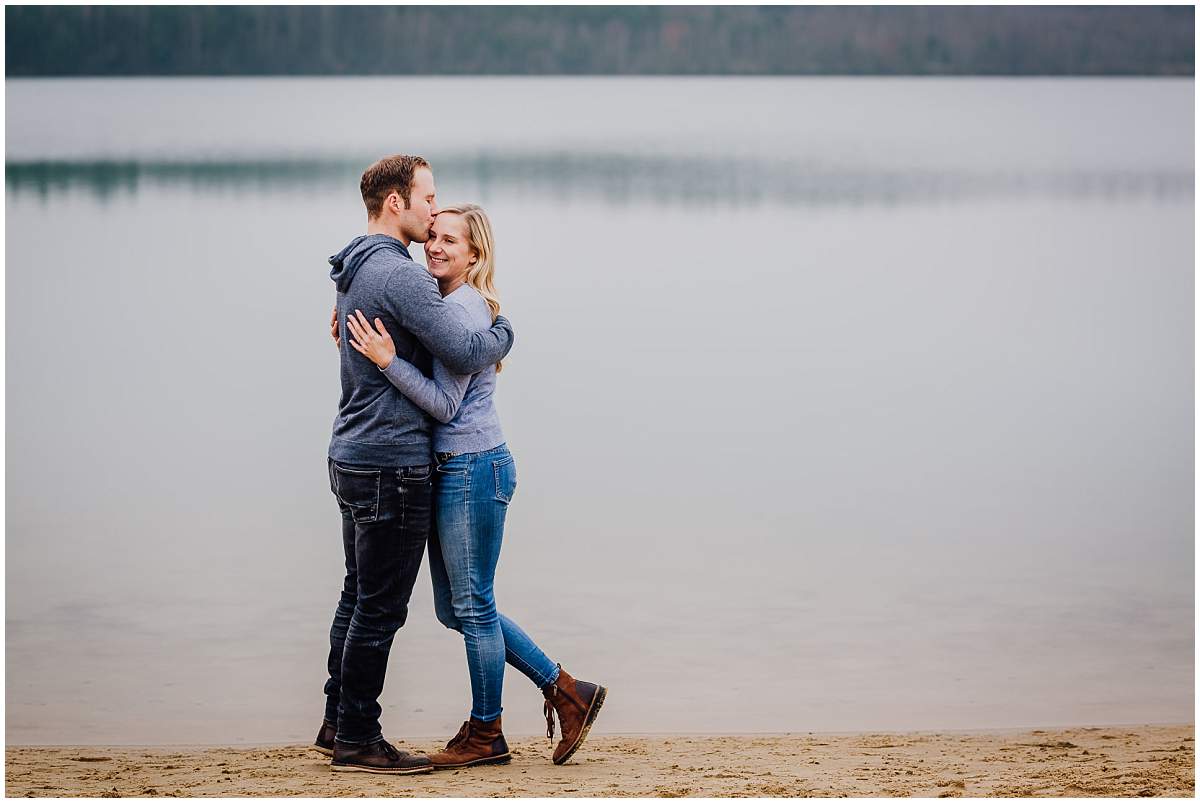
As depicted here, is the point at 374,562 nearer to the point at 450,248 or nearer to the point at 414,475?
the point at 414,475

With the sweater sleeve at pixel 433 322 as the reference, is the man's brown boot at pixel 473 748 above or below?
below

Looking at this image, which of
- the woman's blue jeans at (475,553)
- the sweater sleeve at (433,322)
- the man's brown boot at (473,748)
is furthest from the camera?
the man's brown boot at (473,748)

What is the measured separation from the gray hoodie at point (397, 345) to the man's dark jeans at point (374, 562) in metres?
0.05

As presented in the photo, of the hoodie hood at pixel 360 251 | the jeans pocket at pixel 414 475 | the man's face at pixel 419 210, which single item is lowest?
the jeans pocket at pixel 414 475

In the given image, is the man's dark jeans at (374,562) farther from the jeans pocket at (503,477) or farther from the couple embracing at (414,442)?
the jeans pocket at (503,477)

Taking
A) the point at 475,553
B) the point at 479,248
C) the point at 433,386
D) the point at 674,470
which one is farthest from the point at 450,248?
the point at 674,470

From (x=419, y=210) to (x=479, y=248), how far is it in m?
0.16

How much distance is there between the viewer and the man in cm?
351

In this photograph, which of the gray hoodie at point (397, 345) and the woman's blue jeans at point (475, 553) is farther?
the woman's blue jeans at point (475, 553)

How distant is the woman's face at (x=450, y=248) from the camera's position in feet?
11.9

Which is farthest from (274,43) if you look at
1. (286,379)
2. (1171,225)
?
(286,379)

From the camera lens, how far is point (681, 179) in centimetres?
2722

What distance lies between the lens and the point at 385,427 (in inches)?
140

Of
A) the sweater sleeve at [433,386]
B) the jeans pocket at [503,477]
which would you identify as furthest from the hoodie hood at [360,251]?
the jeans pocket at [503,477]
